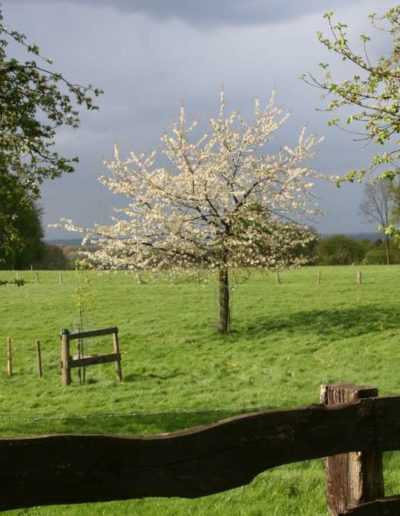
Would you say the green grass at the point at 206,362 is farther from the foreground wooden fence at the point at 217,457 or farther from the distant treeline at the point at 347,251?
the distant treeline at the point at 347,251

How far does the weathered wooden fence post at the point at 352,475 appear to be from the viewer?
381 cm

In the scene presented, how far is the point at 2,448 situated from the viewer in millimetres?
3100

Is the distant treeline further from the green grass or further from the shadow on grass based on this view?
the shadow on grass

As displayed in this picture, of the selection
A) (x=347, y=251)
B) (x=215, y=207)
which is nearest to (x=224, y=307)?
(x=215, y=207)

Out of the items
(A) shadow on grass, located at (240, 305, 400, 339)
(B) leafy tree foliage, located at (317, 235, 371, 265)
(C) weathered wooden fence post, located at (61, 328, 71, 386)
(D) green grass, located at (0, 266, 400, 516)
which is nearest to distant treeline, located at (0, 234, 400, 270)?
(B) leafy tree foliage, located at (317, 235, 371, 265)

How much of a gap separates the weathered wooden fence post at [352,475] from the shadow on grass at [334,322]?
23076 millimetres

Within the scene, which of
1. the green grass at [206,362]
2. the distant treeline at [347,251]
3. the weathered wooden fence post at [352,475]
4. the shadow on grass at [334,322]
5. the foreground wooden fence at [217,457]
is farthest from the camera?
the distant treeline at [347,251]

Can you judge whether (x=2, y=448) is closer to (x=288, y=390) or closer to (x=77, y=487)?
(x=77, y=487)

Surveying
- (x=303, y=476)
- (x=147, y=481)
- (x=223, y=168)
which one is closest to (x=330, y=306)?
(x=223, y=168)

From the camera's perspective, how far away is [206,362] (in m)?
23.9

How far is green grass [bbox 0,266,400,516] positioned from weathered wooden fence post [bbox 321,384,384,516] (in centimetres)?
231

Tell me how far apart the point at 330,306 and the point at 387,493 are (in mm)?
26955

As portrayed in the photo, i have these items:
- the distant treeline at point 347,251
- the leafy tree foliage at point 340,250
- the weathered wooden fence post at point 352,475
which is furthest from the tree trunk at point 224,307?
the leafy tree foliage at point 340,250

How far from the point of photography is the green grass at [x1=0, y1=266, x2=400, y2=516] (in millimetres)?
7047
